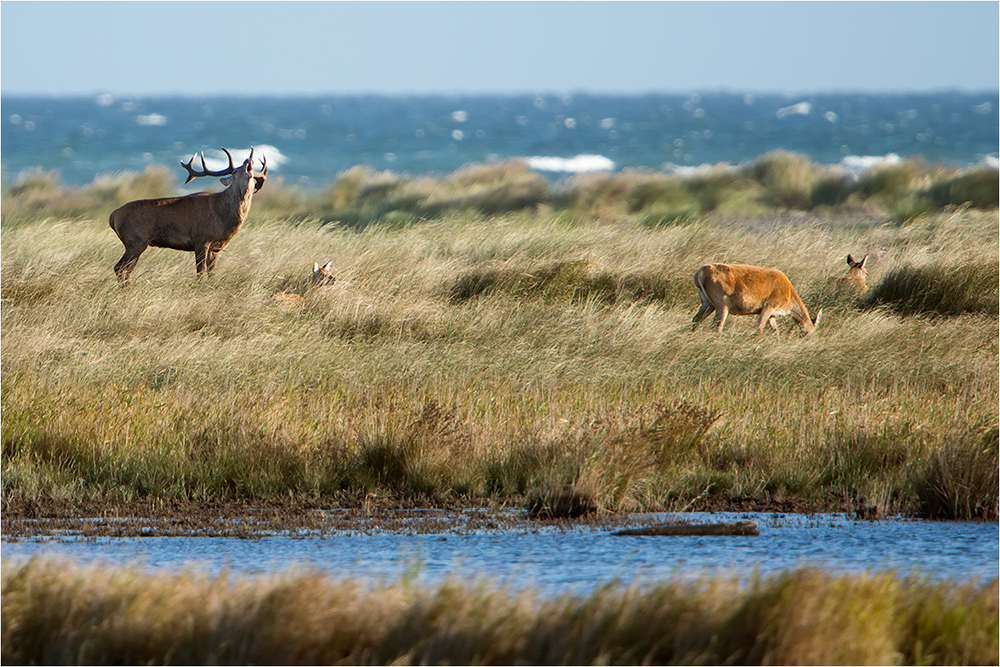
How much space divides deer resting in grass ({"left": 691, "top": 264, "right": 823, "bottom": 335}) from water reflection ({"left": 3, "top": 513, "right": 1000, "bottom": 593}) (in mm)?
4888

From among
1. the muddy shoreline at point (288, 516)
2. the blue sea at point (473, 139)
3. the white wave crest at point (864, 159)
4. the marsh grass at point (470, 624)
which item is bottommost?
the blue sea at point (473, 139)

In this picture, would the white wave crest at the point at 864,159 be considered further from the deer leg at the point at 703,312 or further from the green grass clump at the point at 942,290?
the deer leg at the point at 703,312

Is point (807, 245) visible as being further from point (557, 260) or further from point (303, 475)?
point (303, 475)

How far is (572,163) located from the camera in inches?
2692

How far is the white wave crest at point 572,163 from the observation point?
6588cm

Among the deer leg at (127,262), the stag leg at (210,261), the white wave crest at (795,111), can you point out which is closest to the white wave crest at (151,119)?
the white wave crest at (795,111)

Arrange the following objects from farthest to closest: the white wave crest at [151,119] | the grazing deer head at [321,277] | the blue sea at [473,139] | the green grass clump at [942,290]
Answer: the white wave crest at [151,119]
the blue sea at [473,139]
the grazing deer head at [321,277]
the green grass clump at [942,290]

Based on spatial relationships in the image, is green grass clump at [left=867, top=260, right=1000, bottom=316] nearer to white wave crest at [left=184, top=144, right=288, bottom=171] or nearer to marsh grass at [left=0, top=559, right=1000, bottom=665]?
marsh grass at [left=0, top=559, right=1000, bottom=665]

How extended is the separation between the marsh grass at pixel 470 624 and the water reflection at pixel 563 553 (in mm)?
649

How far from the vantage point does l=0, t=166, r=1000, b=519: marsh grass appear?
7.08m

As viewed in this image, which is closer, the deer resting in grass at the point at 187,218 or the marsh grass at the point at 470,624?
the marsh grass at the point at 470,624

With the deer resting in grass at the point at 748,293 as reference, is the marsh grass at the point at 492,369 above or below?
below

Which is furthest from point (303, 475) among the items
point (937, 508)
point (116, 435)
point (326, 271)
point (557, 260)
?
point (557, 260)

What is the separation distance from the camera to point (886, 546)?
19.6ft
